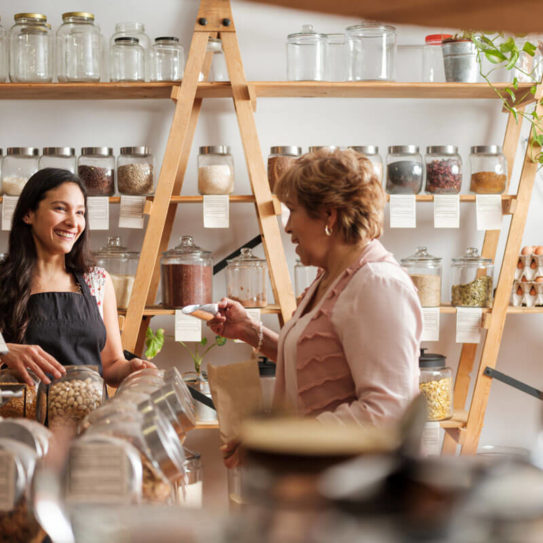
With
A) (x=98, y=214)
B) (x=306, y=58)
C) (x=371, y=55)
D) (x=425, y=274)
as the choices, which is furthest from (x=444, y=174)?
(x=98, y=214)

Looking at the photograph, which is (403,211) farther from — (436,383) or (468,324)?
(436,383)

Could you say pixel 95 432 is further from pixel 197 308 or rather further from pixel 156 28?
pixel 156 28

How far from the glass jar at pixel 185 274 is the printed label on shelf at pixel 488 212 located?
0.96 metres

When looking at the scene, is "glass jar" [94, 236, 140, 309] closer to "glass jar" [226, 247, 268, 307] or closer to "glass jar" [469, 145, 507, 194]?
"glass jar" [226, 247, 268, 307]

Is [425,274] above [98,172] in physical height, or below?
below

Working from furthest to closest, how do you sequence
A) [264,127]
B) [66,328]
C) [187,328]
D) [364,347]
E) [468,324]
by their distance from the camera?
1. [264,127]
2. [468,324]
3. [187,328]
4. [66,328]
5. [364,347]

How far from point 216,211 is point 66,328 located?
76cm

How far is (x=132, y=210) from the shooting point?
260 centimetres

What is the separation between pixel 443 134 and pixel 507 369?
0.95 meters

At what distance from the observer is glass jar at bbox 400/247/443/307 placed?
264 cm

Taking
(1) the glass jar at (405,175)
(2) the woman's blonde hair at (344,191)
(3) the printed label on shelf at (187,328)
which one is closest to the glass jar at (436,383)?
(1) the glass jar at (405,175)

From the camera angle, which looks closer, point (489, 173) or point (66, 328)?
point (66, 328)

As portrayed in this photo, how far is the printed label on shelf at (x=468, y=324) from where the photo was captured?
104 inches

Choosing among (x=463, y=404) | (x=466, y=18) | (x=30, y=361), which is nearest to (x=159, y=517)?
(x=466, y=18)
